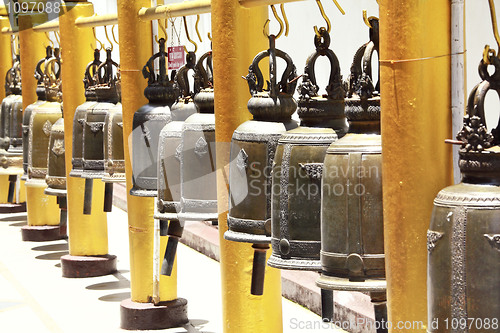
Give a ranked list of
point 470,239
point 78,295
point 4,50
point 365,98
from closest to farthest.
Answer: point 470,239 → point 365,98 → point 78,295 → point 4,50

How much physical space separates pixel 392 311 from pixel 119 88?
3.40 metres

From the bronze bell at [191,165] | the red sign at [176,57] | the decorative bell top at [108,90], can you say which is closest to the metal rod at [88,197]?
the decorative bell top at [108,90]

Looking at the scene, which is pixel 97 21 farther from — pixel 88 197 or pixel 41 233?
pixel 41 233

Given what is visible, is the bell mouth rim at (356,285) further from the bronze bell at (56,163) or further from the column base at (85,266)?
the column base at (85,266)

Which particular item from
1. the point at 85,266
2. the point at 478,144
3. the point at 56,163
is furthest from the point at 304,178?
the point at 85,266

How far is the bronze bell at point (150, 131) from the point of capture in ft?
14.9

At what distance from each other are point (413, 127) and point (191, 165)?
4.87ft

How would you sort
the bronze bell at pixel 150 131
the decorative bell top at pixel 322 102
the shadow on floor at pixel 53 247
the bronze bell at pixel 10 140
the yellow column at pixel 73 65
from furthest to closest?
1. the shadow on floor at pixel 53 247
2. the bronze bell at pixel 10 140
3. the yellow column at pixel 73 65
4. the bronze bell at pixel 150 131
5. the decorative bell top at pixel 322 102

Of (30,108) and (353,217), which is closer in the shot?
(353,217)

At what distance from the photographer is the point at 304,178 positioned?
2.94 metres

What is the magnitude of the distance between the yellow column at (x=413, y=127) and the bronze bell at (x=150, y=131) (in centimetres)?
208

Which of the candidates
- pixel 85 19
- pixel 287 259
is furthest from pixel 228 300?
pixel 85 19

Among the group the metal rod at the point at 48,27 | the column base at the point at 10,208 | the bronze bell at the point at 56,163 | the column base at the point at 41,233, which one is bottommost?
the column base at the point at 41,233

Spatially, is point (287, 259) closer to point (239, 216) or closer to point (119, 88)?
point (239, 216)
